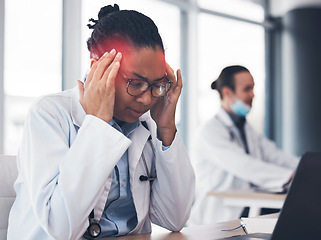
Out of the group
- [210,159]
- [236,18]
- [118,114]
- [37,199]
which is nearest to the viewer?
[37,199]

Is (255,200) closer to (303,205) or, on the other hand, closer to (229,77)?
(229,77)

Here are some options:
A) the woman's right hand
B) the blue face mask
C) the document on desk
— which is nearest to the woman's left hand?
the woman's right hand

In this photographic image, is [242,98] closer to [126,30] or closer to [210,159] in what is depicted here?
[210,159]

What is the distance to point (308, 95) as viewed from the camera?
6039 millimetres

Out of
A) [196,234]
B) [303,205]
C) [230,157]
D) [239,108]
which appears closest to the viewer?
[303,205]

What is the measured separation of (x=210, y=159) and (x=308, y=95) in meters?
3.12

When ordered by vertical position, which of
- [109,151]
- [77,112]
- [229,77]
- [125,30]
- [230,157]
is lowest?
[230,157]

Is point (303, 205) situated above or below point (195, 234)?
above

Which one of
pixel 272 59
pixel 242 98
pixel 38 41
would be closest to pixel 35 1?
pixel 38 41

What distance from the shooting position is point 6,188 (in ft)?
4.51

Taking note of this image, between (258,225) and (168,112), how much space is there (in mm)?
491

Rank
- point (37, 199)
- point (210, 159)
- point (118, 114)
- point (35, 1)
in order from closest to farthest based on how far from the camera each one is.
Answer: point (37, 199), point (118, 114), point (210, 159), point (35, 1)

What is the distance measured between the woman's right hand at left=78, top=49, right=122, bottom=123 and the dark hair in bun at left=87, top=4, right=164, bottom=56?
3.3 inches

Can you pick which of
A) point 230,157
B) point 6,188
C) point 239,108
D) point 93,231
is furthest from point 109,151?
point 239,108
